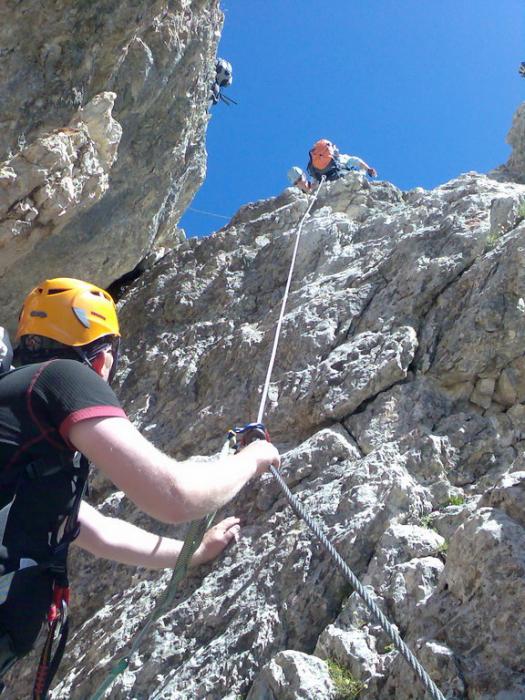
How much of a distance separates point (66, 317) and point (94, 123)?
615 centimetres

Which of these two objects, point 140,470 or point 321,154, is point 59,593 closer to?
point 140,470

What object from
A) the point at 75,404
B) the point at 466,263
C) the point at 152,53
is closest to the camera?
the point at 75,404

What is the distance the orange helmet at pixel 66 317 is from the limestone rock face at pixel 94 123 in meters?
5.07

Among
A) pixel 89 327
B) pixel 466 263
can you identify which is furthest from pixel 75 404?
pixel 466 263

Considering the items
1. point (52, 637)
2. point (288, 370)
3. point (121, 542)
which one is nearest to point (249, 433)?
point (121, 542)

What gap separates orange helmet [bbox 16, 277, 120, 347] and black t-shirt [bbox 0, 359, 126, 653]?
39cm

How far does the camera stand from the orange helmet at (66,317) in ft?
9.79

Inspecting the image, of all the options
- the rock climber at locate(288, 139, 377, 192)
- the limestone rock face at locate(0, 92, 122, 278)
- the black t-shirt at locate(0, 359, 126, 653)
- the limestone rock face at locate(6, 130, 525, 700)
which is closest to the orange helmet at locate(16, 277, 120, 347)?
the black t-shirt at locate(0, 359, 126, 653)

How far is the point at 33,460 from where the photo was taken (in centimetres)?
255

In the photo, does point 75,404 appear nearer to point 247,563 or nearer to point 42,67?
point 247,563

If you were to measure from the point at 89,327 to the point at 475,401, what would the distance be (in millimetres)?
3085

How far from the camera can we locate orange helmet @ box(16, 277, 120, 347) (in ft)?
9.79

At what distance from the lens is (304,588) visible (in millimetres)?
3867

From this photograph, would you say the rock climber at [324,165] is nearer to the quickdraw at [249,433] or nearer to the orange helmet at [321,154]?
the orange helmet at [321,154]
